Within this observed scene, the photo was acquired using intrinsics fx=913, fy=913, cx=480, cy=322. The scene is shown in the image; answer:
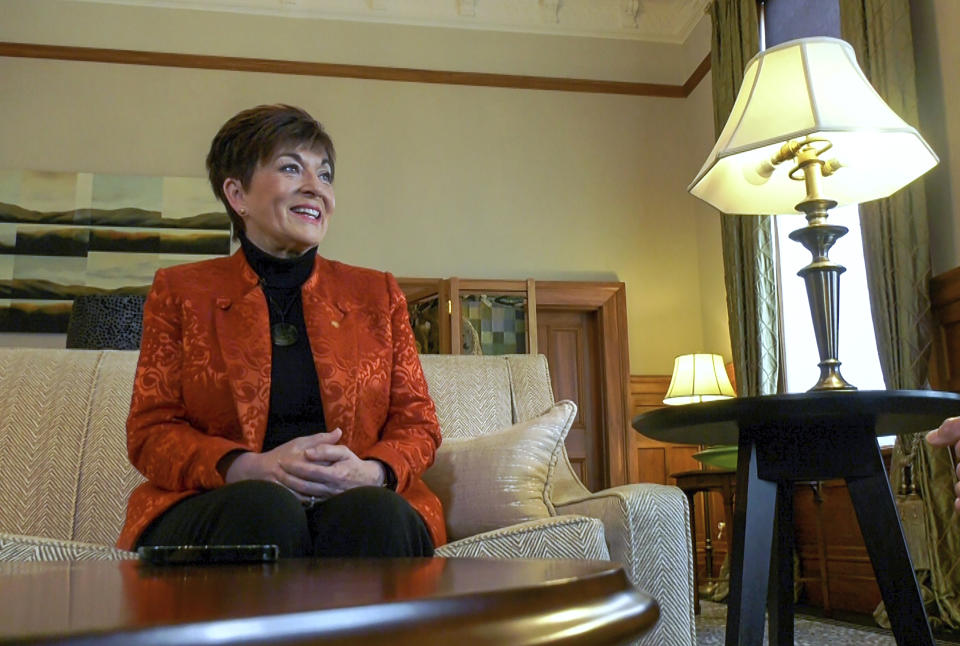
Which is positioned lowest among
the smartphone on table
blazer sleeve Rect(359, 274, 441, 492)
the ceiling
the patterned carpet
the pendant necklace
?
the patterned carpet

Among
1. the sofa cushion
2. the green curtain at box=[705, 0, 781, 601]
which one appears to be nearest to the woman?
the sofa cushion

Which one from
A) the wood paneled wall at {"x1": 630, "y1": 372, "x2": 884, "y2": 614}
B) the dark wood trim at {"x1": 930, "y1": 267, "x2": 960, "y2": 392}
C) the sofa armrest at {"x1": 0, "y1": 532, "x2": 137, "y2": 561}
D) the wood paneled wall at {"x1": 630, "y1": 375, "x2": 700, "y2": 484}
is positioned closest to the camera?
the sofa armrest at {"x1": 0, "y1": 532, "x2": 137, "y2": 561}

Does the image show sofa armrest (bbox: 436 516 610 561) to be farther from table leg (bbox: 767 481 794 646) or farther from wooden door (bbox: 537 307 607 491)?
wooden door (bbox: 537 307 607 491)

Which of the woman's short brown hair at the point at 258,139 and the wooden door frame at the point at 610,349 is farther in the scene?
the wooden door frame at the point at 610,349

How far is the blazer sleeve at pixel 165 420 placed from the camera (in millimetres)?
1401

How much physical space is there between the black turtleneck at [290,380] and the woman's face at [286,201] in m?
0.08

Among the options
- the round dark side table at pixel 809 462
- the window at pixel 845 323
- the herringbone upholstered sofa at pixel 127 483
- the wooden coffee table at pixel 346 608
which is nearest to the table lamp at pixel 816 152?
the round dark side table at pixel 809 462

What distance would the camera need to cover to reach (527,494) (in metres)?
1.77

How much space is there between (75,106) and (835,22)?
436 cm

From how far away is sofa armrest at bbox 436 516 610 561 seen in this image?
1.49 metres

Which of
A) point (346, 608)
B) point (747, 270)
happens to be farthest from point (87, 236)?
point (346, 608)

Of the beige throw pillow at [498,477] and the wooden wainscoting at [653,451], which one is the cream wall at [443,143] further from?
the beige throw pillow at [498,477]

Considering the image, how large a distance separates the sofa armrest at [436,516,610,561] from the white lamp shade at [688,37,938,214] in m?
0.85

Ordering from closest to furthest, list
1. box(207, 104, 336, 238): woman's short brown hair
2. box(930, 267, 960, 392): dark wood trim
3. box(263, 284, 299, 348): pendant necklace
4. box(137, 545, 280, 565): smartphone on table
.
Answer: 1. box(137, 545, 280, 565): smartphone on table
2. box(263, 284, 299, 348): pendant necklace
3. box(207, 104, 336, 238): woman's short brown hair
4. box(930, 267, 960, 392): dark wood trim
